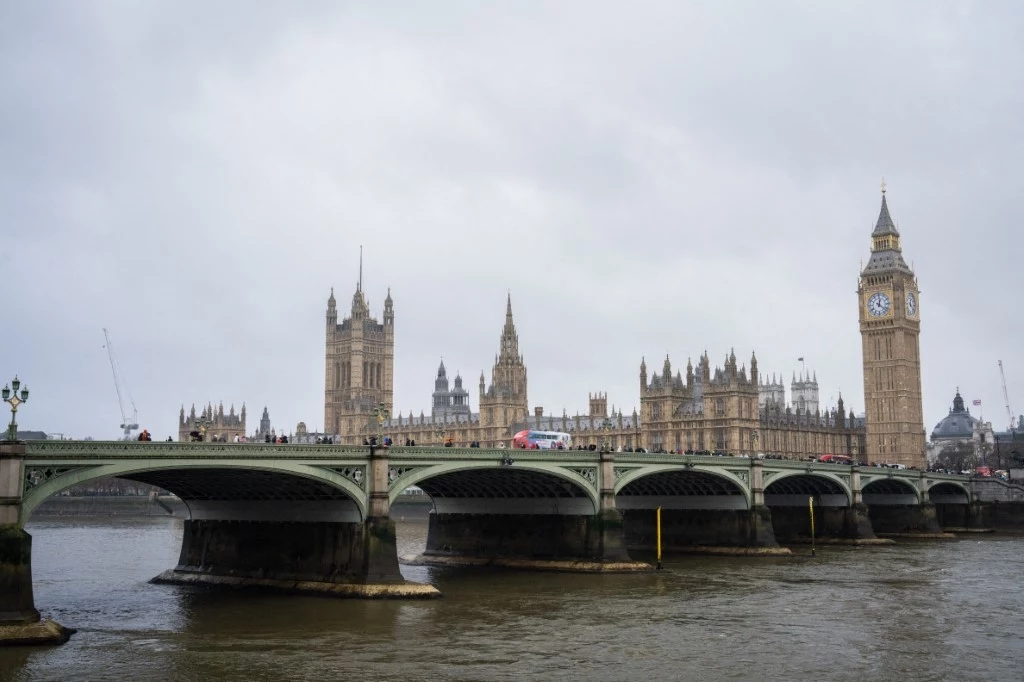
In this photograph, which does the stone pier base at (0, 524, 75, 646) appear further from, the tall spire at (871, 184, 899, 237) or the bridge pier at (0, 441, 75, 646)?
the tall spire at (871, 184, 899, 237)

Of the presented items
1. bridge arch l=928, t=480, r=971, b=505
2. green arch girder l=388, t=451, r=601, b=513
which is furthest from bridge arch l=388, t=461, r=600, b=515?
bridge arch l=928, t=480, r=971, b=505

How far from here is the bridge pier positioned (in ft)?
127

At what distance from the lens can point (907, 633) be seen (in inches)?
1766

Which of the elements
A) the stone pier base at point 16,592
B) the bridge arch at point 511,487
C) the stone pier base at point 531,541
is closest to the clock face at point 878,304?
the stone pier base at point 531,541

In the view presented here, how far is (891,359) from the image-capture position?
164625 millimetres

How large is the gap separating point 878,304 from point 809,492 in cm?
7412

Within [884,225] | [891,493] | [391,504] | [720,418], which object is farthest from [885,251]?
[391,504]

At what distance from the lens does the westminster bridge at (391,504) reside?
4212cm

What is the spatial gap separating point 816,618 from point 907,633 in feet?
15.6

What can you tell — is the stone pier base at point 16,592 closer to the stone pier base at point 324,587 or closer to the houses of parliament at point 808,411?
the stone pier base at point 324,587

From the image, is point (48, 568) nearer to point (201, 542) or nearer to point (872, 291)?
point (201, 542)

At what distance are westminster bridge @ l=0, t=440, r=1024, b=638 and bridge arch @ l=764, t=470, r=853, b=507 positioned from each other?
0.26m

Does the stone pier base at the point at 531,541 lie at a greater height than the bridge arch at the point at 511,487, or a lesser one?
lesser

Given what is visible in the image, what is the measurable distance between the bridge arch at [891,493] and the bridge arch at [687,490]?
1263 inches
